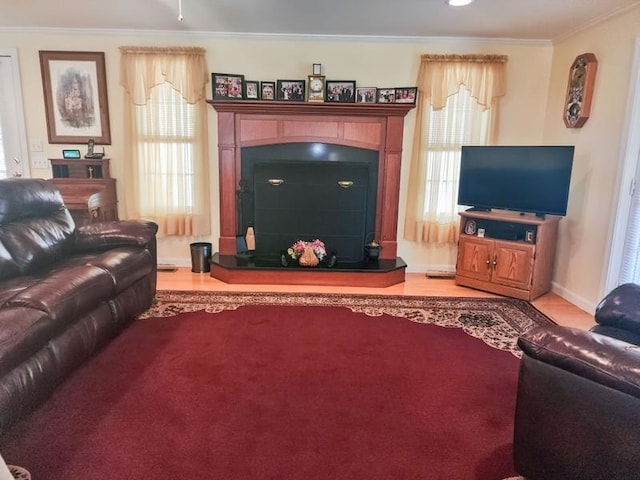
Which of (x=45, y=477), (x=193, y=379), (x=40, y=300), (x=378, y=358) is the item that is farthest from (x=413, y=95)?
(x=45, y=477)

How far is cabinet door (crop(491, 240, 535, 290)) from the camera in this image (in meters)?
3.73

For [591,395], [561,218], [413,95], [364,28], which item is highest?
[364,28]

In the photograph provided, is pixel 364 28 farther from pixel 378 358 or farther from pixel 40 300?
pixel 40 300

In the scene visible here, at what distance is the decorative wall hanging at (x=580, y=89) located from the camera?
11.7ft

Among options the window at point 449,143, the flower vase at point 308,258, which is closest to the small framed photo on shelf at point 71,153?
the flower vase at point 308,258

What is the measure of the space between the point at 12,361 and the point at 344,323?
2043mm

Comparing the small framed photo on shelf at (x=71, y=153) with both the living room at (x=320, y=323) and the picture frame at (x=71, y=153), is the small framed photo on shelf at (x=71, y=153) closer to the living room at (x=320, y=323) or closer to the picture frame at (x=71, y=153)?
the picture frame at (x=71, y=153)

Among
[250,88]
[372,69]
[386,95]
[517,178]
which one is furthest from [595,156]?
[250,88]

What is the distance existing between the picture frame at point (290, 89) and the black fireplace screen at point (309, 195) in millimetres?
472

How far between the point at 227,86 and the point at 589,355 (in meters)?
3.91

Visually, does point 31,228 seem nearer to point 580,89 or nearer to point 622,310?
point 622,310

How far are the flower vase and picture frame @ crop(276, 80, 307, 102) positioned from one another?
60.3 inches

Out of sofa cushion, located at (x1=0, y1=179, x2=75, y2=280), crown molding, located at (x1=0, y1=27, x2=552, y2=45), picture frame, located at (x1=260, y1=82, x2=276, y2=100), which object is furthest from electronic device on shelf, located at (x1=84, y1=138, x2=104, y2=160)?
picture frame, located at (x1=260, y1=82, x2=276, y2=100)

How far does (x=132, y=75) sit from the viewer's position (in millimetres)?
4195
